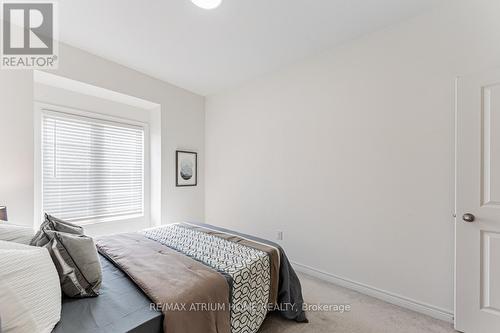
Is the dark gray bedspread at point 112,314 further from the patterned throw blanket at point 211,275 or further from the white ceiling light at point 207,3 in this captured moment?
the white ceiling light at point 207,3

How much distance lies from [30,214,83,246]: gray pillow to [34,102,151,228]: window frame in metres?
1.68

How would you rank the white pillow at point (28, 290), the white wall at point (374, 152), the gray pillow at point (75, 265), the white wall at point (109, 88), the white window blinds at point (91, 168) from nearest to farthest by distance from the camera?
1. the white pillow at point (28, 290)
2. the gray pillow at point (75, 265)
3. the white wall at point (374, 152)
4. the white wall at point (109, 88)
5. the white window blinds at point (91, 168)

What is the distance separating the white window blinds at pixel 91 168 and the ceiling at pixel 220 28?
1031mm

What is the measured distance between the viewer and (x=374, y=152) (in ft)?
7.54

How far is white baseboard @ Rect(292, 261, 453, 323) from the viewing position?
1.92 m

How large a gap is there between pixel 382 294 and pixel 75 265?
2.60 meters

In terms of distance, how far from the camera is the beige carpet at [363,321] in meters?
1.79

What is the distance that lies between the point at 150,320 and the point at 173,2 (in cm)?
236

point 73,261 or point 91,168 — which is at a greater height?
point 91,168

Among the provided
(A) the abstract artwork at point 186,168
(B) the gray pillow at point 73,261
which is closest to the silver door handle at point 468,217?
(B) the gray pillow at point 73,261

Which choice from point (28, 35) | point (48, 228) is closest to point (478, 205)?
point (48, 228)

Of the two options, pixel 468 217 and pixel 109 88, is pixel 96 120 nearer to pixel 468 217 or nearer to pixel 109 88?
pixel 109 88

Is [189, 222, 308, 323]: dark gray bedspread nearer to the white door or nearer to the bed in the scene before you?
the bed

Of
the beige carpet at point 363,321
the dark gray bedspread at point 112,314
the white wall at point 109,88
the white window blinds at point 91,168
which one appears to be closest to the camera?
the dark gray bedspread at point 112,314
